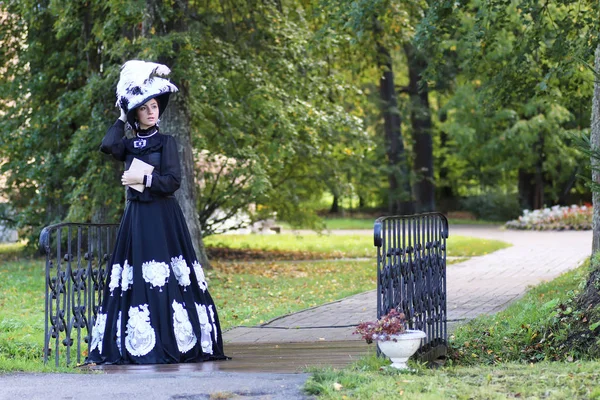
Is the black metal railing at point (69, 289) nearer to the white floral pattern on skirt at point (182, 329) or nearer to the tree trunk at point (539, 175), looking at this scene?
the white floral pattern on skirt at point (182, 329)

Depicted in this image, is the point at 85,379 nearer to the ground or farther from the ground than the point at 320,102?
nearer to the ground

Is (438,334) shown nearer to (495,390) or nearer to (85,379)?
(495,390)

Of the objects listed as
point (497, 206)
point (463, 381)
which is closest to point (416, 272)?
point (463, 381)

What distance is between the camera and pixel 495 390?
18.4ft

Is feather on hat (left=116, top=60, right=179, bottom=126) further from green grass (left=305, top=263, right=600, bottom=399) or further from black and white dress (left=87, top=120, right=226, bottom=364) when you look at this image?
green grass (left=305, top=263, right=600, bottom=399)

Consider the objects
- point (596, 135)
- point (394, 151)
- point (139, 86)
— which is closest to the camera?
point (139, 86)

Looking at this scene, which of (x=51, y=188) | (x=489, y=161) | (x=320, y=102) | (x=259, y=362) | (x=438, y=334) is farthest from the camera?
(x=489, y=161)

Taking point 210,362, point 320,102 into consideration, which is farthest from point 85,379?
point 320,102

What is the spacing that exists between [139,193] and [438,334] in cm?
269

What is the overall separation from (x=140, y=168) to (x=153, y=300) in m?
1.03

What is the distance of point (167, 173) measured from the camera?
25.5 ft

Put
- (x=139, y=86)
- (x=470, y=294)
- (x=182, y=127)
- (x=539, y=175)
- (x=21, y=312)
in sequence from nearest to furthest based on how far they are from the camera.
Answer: (x=139, y=86)
(x=21, y=312)
(x=470, y=294)
(x=182, y=127)
(x=539, y=175)

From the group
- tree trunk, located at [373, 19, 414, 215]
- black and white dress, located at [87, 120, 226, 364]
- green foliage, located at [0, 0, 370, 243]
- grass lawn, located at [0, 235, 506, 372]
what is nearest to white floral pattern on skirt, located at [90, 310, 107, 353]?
black and white dress, located at [87, 120, 226, 364]

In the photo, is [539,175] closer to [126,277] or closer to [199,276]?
[199,276]
